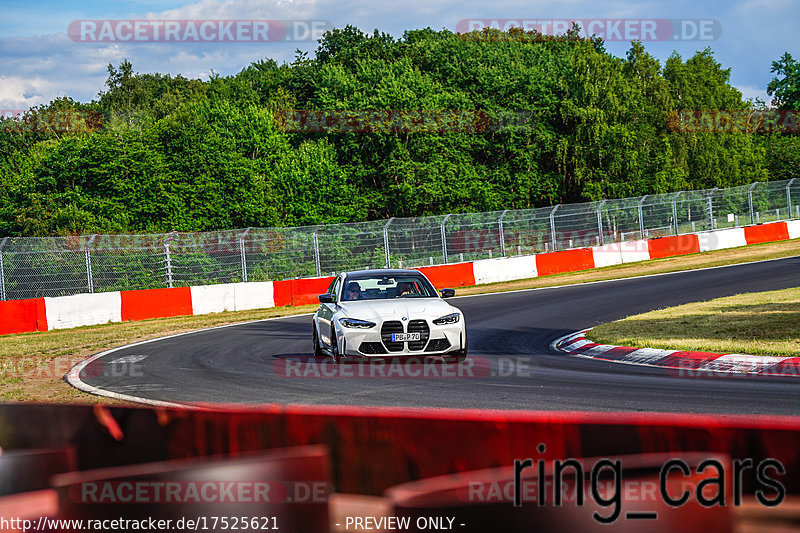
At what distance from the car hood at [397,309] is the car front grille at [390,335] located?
0.10m

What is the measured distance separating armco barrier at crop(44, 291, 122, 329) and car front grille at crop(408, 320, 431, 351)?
46.6 feet

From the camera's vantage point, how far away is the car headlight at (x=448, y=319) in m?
A: 11.0

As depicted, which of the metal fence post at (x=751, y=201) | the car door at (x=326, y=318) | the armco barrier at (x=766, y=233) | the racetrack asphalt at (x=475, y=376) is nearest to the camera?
the racetrack asphalt at (x=475, y=376)

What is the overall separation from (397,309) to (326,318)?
4.32ft

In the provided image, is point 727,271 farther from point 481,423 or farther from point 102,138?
point 102,138

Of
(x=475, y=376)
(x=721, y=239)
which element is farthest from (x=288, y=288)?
(x=721, y=239)

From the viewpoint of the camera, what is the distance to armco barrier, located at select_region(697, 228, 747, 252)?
111 feet

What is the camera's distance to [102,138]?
4672cm

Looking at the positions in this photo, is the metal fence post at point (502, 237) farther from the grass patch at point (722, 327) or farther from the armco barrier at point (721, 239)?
the grass patch at point (722, 327)

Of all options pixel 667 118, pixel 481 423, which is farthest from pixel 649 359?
pixel 667 118

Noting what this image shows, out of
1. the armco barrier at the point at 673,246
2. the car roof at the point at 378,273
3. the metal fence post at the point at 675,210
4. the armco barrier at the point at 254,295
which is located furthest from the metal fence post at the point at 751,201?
the car roof at the point at 378,273

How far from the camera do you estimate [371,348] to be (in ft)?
35.7

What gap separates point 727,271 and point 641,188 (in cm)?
3904

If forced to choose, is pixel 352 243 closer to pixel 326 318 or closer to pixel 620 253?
pixel 620 253
